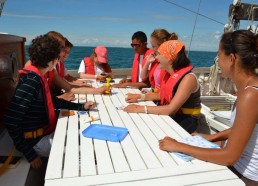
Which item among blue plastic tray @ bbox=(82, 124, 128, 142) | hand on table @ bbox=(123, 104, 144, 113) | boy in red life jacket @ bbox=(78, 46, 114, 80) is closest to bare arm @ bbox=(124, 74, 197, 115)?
hand on table @ bbox=(123, 104, 144, 113)

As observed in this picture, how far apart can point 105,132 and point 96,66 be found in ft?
8.87

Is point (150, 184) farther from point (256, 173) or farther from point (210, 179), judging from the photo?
point (256, 173)

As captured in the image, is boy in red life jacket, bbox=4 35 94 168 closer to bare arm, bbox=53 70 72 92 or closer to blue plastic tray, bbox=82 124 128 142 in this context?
blue plastic tray, bbox=82 124 128 142

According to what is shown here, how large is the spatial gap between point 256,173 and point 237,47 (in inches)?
29.9

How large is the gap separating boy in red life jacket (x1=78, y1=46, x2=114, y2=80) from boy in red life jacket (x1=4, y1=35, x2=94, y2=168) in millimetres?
1964

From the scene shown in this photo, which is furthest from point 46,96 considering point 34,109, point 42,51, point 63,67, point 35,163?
point 63,67

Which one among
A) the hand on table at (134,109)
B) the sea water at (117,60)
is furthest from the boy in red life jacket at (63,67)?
the sea water at (117,60)

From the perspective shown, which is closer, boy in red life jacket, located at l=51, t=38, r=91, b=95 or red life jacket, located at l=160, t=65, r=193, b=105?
red life jacket, located at l=160, t=65, r=193, b=105

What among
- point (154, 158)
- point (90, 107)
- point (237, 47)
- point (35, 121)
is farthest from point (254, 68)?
point (35, 121)

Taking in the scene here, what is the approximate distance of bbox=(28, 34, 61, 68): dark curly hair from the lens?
204 centimetres

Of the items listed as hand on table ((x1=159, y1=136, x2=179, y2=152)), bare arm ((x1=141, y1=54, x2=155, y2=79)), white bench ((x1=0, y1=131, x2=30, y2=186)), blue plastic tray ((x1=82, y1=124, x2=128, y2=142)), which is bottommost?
white bench ((x1=0, y1=131, x2=30, y2=186))

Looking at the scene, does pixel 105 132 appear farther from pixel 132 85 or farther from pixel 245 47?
pixel 132 85

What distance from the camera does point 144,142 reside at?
1.66m

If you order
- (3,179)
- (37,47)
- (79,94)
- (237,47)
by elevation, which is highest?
(237,47)
